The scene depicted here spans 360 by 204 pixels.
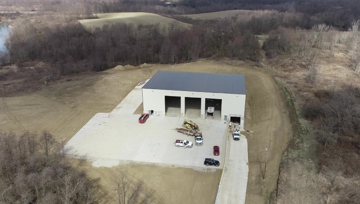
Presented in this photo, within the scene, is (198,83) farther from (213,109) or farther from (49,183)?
(49,183)

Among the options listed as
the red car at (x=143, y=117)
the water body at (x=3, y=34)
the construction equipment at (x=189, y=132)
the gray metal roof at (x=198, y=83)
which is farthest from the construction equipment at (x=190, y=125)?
the water body at (x=3, y=34)

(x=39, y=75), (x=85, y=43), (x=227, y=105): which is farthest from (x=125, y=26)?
(x=227, y=105)

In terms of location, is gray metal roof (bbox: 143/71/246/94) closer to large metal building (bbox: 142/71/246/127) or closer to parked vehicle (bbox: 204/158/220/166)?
large metal building (bbox: 142/71/246/127)

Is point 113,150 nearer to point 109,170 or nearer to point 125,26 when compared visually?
point 109,170

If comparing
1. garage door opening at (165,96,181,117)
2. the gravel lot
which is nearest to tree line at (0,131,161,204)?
the gravel lot

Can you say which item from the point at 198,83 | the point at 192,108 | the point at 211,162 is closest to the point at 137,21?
the point at 198,83

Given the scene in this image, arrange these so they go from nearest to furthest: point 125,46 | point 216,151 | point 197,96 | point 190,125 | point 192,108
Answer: point 216,151, point 190,125, point 197,96, point 192,108, point 125,46
